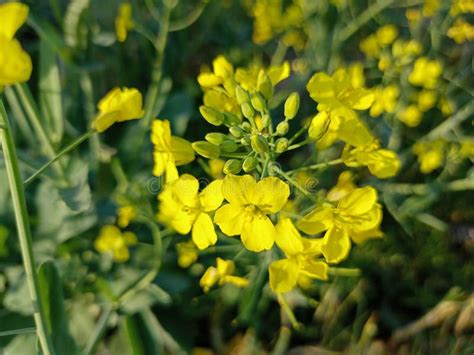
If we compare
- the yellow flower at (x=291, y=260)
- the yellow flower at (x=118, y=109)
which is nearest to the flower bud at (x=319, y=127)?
the yellow flower at (x=291, y=260)

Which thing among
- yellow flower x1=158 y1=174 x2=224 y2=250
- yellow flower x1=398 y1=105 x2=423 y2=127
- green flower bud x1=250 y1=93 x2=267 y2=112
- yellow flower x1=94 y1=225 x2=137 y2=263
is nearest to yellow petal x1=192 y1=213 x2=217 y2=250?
yellow flower x1=158 y1=174 x2=224 y2=250

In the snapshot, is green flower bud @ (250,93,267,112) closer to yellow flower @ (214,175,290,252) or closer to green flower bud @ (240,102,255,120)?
green flower bud @ (240,102,255,120)

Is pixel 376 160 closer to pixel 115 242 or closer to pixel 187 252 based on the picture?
pixel 187 252

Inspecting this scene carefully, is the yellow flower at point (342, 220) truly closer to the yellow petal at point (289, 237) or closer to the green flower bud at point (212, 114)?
the yellow petal at point (289, 237)

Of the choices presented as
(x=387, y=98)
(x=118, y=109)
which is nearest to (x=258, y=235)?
(x=118, y=109)

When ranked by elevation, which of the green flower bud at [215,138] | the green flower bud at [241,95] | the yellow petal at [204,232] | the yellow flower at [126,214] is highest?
the green flower bud at [241,95]

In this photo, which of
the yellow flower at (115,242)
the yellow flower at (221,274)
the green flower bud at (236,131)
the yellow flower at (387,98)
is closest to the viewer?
the green flower bud at (236,131)
